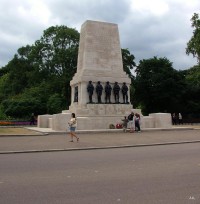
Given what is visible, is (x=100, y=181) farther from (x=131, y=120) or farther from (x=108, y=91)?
(x=108, y=91)

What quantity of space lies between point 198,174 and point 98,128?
53.7 ft

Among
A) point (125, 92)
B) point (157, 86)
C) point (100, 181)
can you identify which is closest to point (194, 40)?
point (157, 86)

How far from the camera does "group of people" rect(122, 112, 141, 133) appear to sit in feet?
72.2

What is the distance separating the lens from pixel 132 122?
74.3 ft

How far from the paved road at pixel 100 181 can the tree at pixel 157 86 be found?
133 ft

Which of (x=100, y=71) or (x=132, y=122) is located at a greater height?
(x=100, y=71)

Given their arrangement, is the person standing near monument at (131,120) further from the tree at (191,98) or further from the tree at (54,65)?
the tree at (191,98)

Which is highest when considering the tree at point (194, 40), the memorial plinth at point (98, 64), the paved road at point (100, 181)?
the tree at point (194, 40)

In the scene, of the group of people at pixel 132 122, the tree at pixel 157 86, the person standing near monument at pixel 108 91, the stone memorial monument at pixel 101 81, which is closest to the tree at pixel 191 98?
the tree at pixel 157 86

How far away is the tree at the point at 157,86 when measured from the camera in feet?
161

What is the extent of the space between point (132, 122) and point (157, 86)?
28.0 m

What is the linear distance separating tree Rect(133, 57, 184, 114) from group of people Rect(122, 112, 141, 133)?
26.7 meters

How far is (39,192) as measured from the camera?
5734 mm

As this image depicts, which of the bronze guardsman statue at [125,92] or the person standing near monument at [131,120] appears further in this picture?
the bronze guardsman statue at [125,92]
